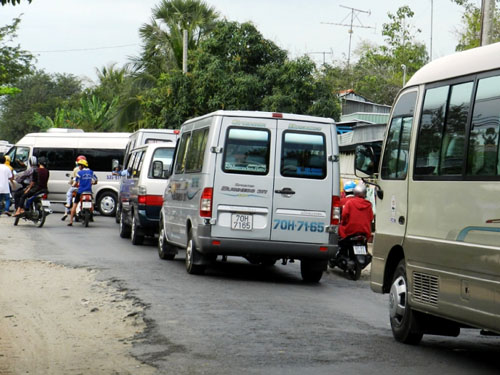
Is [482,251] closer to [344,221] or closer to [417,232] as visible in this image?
[417,232]

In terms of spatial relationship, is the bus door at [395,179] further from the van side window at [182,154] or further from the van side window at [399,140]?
the van side window at [182,154]

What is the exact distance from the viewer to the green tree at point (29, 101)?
331 feet

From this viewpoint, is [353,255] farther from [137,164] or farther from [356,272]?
[137,164]

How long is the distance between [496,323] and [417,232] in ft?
5.90

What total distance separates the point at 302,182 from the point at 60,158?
20.0 metres

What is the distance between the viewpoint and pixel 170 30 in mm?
45375

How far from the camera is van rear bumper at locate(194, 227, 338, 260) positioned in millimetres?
13938

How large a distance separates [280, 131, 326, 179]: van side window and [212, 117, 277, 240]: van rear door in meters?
0.23

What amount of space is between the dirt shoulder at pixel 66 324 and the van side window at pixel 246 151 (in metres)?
2.43

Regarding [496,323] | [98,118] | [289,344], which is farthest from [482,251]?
[98,118]

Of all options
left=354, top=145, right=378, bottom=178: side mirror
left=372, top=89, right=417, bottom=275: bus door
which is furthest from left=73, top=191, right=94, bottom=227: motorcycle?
left=372, top=89, right=417, bottom=275: bus door

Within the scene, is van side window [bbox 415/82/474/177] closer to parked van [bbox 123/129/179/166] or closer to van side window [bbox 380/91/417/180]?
van side window [bbox 380/91/417/180]

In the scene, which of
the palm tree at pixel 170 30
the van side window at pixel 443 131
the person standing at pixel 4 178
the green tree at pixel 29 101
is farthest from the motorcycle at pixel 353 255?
the green tree at pixel 29 101

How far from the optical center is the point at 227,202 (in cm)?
1396
